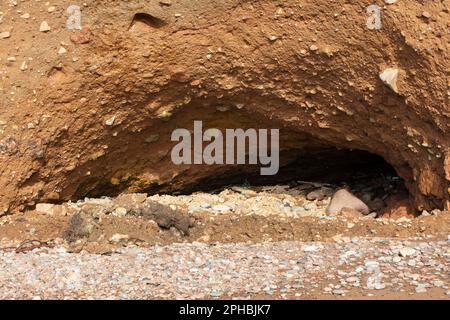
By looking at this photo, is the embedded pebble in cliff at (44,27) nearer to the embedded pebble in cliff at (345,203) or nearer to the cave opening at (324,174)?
the cave opening at (324,174)

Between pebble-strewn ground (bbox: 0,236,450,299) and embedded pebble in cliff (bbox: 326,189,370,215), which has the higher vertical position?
embedded pebble in cliff (bbox: 326,189,370,215)

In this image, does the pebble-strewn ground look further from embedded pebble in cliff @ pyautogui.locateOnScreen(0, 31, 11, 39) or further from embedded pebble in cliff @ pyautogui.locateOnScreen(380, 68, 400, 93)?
embedded pebble in cliff @ pyautogui.locateOnScreen(0, 31, 11, 39)

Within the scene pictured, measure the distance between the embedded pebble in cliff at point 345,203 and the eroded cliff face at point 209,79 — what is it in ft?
1.71

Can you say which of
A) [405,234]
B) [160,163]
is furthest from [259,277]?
[160,163]

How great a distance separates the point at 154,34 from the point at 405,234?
2350 millimetres

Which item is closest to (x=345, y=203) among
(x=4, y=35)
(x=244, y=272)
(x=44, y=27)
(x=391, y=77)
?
(x=391, y=77)

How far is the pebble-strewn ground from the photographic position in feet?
11.3

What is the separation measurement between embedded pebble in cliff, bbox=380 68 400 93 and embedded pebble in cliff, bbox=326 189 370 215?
4.30ft

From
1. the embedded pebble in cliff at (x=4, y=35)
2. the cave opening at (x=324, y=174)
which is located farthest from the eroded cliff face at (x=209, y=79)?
the cave opening at (x=324, y=174)

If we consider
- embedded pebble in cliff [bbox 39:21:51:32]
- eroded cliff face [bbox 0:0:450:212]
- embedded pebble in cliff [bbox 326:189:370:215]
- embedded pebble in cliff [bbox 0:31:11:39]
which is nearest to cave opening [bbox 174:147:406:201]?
embedded pebble in cliff [bbox 326:189:370:215]

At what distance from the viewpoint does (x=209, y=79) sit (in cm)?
554

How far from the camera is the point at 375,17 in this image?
195 inches

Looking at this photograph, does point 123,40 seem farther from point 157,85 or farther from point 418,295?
point 418,295

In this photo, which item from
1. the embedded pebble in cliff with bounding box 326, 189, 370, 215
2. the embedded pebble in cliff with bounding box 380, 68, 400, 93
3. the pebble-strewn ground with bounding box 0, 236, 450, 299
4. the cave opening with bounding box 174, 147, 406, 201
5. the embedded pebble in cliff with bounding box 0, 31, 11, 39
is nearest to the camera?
the pebble-strewn ground with bounding box 0, 236, 450, 299
